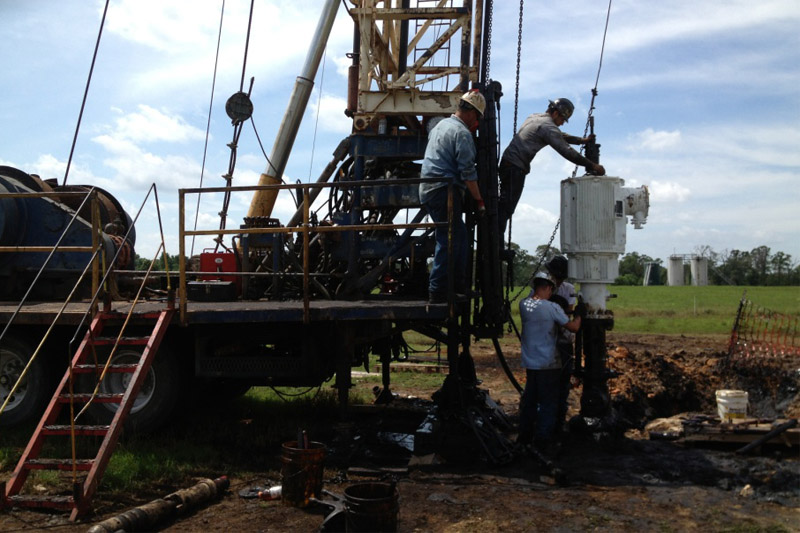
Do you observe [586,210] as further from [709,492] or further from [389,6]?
[389,6]

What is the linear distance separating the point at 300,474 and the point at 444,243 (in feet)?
8.05

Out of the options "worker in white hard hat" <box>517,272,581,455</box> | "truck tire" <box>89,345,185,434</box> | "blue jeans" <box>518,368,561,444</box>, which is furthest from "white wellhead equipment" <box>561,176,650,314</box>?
"truck tire" <box>89,345,185,434</box>

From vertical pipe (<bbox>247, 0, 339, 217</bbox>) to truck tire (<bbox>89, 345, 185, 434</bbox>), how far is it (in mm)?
3541

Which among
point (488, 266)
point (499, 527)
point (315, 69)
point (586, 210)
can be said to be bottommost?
point (499, 527)

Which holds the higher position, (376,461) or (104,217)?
(104,217)

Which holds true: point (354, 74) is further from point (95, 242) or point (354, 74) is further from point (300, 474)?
point (300, 474)

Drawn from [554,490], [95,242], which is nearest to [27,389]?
[95,242]

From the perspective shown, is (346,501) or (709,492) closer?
(346,501)

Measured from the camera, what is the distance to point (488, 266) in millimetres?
7434

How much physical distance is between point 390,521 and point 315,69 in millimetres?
7817

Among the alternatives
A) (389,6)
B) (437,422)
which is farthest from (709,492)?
(389,6)

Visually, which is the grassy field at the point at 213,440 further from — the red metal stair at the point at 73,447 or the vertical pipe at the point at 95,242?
the vertical pipe at the point at 95,242

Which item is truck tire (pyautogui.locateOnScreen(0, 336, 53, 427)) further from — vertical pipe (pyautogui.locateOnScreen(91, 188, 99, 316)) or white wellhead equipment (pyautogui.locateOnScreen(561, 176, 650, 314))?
white wellhead equipment (pyautogui.locateOnScreen(561, 176, 650, 314))

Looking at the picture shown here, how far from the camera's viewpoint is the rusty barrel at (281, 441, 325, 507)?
514 cm
